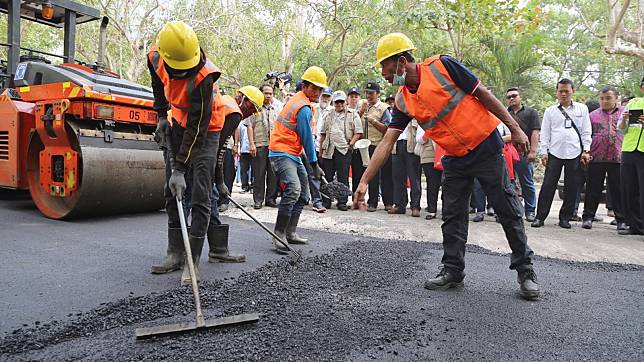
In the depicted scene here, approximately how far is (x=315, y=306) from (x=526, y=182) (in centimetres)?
463

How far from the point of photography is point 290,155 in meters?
4.55

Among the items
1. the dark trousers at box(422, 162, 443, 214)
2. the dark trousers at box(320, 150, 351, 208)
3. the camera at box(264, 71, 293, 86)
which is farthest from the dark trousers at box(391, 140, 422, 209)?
the camera at box(264, 71, 293, 86)

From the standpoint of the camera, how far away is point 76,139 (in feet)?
16.1

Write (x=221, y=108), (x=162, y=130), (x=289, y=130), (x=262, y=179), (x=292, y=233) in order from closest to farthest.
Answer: (x=162, y=130) → (x=221, y=108) → (x=289, y=130) → (x=292, y=233) → (x=262, y=179)

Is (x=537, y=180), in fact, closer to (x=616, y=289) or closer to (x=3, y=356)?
(x=616, y=289)

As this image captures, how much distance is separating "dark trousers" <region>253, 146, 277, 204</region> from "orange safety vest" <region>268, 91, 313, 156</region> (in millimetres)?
2587

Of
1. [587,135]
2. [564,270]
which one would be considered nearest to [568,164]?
[587,135]

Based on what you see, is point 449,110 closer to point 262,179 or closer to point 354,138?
point 354,138

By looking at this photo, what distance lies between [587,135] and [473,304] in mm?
4077

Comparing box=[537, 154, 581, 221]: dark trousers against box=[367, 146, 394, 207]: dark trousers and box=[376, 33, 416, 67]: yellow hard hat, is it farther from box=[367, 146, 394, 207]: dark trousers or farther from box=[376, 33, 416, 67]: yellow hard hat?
box=[376, 33, 416, 67]: yellow hard hat

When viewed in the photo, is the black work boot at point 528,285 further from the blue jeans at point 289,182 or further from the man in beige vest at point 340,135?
the man in beige vest at point 340,135

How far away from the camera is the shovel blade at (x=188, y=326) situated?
2189mm

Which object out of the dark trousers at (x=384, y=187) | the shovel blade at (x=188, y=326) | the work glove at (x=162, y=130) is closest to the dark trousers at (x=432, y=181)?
the dark trousers at (x=384, y=187)

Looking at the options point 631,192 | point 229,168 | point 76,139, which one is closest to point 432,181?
point 631,192
